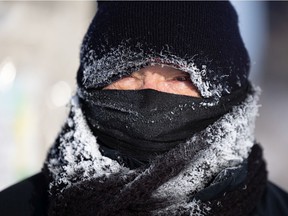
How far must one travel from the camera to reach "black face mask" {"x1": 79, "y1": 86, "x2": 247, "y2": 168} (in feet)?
6.70

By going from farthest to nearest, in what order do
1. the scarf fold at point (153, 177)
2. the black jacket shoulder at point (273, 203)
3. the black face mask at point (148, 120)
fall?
the black jacket shoulder at point (273, 203) < the black face mask at point (148, 120) < the scarf fold at point (153, 177)

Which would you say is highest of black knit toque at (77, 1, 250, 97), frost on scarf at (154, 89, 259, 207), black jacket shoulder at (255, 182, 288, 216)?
black knit toque at (77, 1, 250, 97)

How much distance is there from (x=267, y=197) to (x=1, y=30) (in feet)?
12.0

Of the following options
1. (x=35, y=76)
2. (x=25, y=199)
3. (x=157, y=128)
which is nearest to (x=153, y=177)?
(x=157, y=128)

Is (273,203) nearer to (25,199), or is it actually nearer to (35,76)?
(25,199)

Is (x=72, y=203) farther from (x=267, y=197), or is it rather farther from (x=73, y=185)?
(x=267, y=197)

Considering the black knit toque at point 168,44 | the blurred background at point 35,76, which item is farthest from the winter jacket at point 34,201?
the blurred background at point 35,76

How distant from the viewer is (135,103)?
2.08 meters

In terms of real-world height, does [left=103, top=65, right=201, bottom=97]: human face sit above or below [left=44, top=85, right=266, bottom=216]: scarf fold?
above

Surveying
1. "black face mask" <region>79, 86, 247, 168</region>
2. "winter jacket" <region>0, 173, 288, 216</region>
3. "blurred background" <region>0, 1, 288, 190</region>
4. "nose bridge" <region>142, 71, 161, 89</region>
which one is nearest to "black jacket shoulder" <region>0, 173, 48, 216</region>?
"winter jacket" <region>0, 173, 288, 216</region>

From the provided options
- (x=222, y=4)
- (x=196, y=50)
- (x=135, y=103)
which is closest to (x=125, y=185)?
(x=135, y=103)

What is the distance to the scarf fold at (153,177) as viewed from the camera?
1929 millimetres

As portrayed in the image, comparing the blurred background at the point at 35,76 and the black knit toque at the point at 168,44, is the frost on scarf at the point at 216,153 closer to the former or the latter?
the black knit toque at the point at 168,44

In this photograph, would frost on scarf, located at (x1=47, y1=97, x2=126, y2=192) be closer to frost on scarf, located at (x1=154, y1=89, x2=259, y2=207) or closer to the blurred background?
frost on scarf, located at (x1=154, y1=89, x2=259, y2=207)
